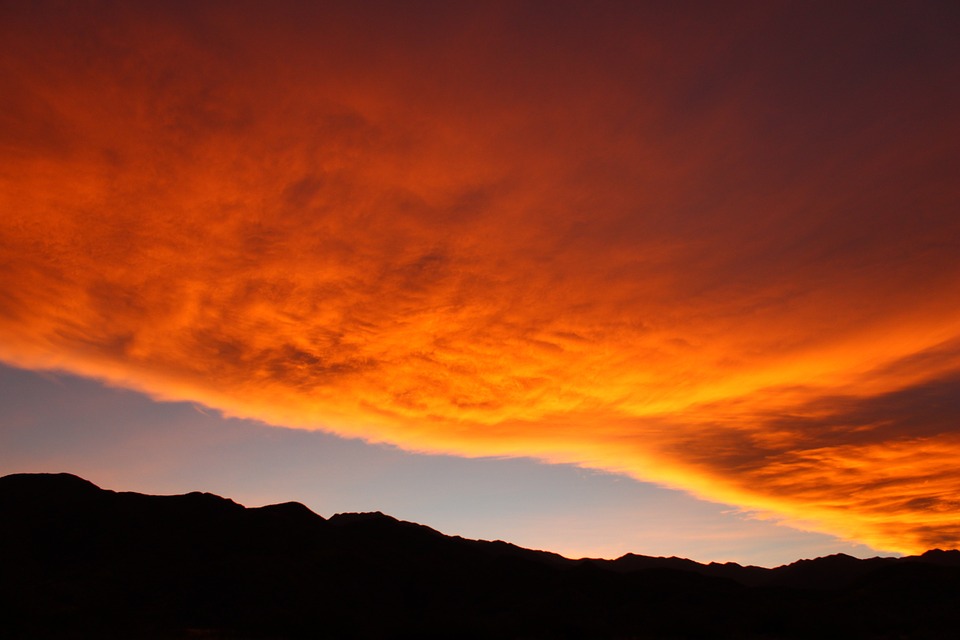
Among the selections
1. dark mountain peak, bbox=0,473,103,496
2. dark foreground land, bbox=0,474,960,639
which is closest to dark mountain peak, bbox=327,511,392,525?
dark foreground land, bbox=0,474,960,639

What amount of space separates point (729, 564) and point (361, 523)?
83085mm

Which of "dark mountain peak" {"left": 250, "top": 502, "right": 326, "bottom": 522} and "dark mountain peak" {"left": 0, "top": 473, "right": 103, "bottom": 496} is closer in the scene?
"dark mountain peak" {"left": 0, "top": 473, "right": 103, "bottom": 496}

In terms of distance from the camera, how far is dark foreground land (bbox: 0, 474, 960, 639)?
49594mm

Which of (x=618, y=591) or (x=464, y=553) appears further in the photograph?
(x=464, y=553)

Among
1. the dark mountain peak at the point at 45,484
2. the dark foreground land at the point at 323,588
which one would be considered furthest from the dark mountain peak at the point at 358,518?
the dark mountain peak at the point at 45,484

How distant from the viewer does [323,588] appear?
62.7 m

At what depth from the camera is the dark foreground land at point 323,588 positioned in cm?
4959

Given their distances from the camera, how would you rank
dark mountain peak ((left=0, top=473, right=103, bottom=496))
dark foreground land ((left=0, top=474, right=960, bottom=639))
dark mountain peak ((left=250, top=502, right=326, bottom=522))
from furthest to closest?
1. dark mountain peak ((left=250, top=502, right=326, bottom=522))
2. dark mountain peak ((left=0, top=473, right=103, bottom=496))
3. dark foreground land ((left=0, top=474, right=960, bottom=639))

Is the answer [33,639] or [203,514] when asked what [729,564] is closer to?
[203,514]

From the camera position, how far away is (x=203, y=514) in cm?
7731

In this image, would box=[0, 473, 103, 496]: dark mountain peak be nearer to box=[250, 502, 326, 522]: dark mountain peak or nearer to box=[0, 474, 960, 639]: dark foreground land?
box=[0, 474, 960, 639]: dark foreground land

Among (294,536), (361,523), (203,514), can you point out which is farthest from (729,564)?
(203,514)

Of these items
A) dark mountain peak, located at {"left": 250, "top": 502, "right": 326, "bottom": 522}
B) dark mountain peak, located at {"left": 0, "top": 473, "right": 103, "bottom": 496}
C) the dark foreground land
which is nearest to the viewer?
the dark foreground land

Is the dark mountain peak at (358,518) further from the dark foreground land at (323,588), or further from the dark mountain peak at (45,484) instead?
the dark mountain peak at (45,484)
